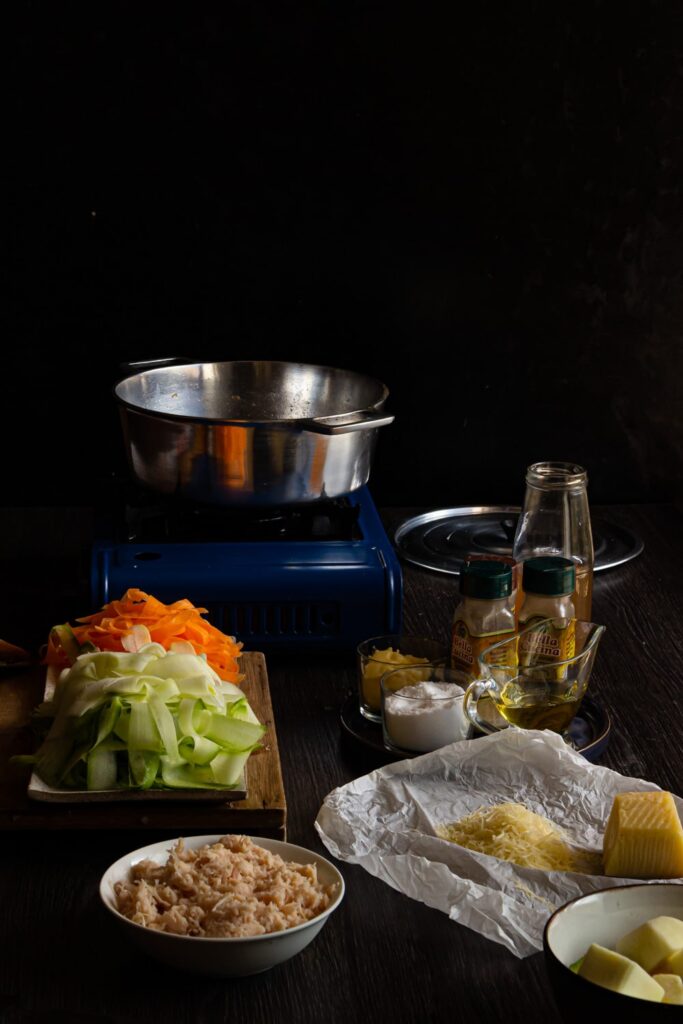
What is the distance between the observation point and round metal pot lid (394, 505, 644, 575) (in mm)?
1833

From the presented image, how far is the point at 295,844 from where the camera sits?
3.53ft

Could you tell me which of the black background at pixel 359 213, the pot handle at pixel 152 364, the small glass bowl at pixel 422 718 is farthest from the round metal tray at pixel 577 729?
the black background at pixel 359 213

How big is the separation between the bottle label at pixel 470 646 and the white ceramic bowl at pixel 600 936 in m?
0.40

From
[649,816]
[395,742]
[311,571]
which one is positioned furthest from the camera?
[311,571]

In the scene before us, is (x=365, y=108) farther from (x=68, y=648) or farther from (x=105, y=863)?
(x=105, y=863)

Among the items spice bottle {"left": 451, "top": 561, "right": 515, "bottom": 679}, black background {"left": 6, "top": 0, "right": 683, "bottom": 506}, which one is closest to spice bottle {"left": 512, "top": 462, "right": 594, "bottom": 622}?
spice bottle {"left": 451, "top": 561, "right": 515, "bottom": 679}

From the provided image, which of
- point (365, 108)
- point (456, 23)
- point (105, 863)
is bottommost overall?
point (105, 863)

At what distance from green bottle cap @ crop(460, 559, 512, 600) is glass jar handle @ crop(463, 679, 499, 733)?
11cm

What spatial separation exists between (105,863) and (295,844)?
0.53 ft

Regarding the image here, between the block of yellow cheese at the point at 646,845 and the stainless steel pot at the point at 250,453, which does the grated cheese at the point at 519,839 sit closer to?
the block of yellow cheese at the point at 646,845

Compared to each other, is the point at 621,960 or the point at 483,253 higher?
the point at 483,253

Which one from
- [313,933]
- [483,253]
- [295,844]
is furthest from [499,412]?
[313,933]

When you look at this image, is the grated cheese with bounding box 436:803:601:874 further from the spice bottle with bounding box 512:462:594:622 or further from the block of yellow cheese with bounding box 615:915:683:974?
the spice bottle with bounding box 512:462:594:622

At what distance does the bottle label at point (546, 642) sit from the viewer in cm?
128
